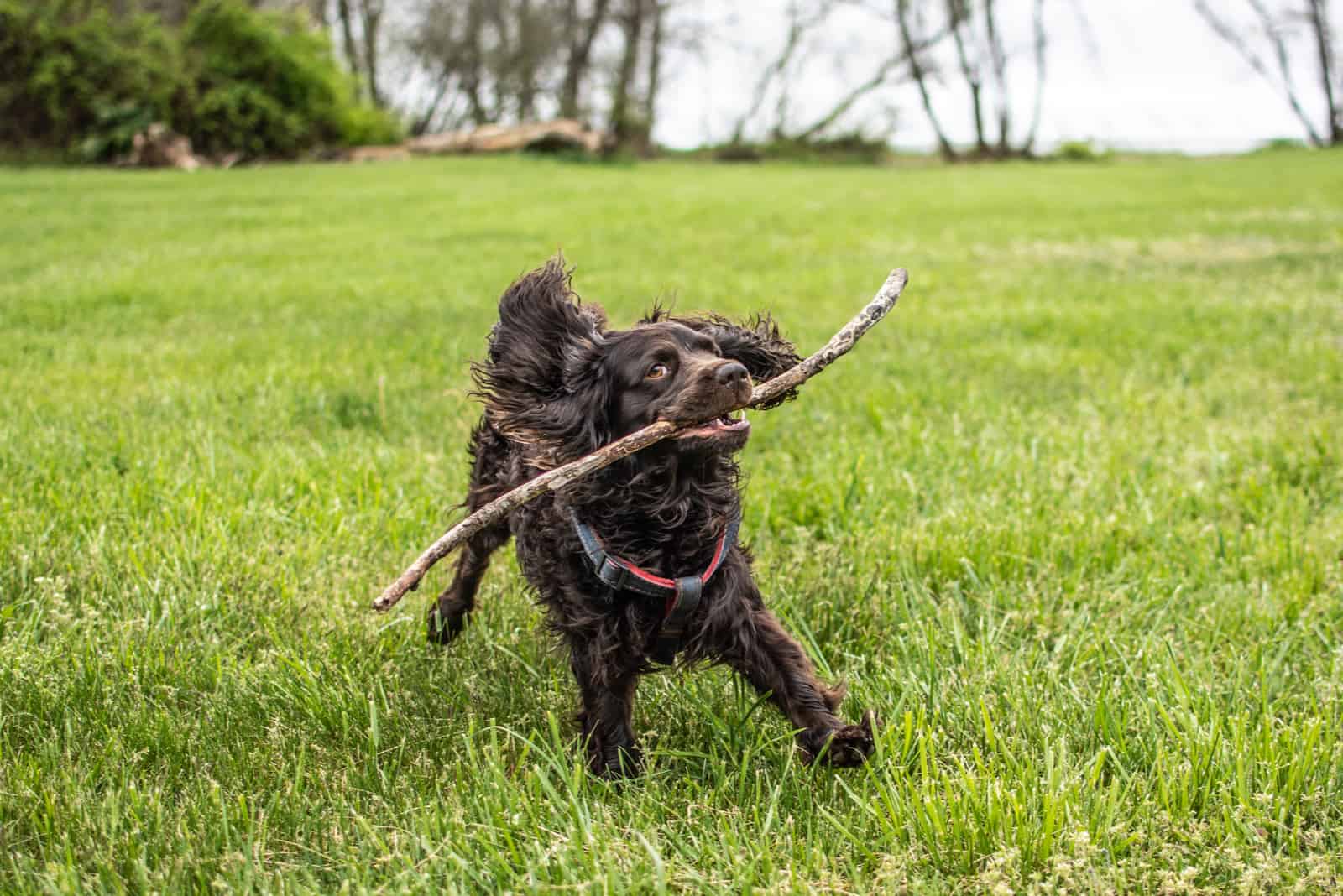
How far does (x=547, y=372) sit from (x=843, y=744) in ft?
4.20

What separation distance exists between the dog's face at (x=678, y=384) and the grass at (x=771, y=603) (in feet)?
2.68

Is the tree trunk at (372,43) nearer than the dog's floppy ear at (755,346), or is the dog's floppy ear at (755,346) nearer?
the dog's floppy ear at (755,346)

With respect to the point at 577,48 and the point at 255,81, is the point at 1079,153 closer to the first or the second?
the point at 577,48

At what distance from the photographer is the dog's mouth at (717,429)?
2604 millimetres

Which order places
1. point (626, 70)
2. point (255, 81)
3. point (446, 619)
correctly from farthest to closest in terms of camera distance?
point (626, 70) < point (255, 81) < point (446, 619)

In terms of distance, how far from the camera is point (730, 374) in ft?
8.34

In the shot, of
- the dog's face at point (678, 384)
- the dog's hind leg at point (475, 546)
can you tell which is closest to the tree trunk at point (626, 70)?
the dog's hind leg at point (475, 546)

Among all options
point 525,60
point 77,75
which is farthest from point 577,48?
point 77,75

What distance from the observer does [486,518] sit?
2611 millimetres

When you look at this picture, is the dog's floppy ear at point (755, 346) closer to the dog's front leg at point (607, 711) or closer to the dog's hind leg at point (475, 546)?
the dog's hind leg at point (475, 546)

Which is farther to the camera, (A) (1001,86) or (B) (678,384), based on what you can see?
(A) (1001,86)

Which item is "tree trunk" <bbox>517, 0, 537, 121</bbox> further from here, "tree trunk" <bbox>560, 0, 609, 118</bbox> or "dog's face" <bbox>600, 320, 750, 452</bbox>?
"dog's face" <bbox>600, 320, 750, 452</bbox>

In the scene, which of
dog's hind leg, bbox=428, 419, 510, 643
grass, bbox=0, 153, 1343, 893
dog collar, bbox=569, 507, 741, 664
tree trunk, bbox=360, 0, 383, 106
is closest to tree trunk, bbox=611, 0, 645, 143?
tree trunk, bbox=360, 0, 383, 106

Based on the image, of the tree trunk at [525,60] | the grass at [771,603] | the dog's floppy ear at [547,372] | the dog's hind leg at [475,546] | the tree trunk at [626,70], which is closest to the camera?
the grass at [771,603]
